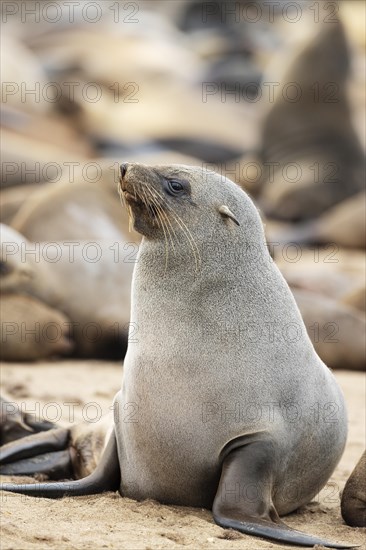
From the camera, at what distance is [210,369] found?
15.9 ft

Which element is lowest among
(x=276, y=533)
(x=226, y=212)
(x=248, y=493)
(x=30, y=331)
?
(x=276, y=533)

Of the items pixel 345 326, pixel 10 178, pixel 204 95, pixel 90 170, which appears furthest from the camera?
pixel 204 95

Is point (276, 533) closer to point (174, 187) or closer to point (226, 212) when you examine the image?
point (226, 212)

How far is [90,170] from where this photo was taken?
1099cm

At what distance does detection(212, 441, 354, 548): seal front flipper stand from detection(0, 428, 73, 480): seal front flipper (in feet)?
4.06

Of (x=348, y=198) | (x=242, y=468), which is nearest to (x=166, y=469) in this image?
(x=242, y=468)

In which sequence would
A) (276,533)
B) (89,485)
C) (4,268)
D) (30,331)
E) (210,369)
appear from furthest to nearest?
(4,268), (30,331), (89,485), (210,369), (276,533)

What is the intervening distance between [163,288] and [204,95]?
16915 mm

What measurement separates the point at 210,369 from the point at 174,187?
0.78m

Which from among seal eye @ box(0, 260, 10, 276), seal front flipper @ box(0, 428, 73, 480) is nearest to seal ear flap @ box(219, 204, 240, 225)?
seal front flipper @ box(0, 428, 73, 480)

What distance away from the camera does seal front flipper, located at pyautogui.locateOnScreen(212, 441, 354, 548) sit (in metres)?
4.56

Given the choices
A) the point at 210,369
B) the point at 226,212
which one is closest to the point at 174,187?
the point at 226,212

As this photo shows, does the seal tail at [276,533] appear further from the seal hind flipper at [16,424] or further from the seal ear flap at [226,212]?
the seal hind flipper at [16,424]

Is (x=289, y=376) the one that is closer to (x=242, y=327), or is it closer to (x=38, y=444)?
(x=242, y=327)
